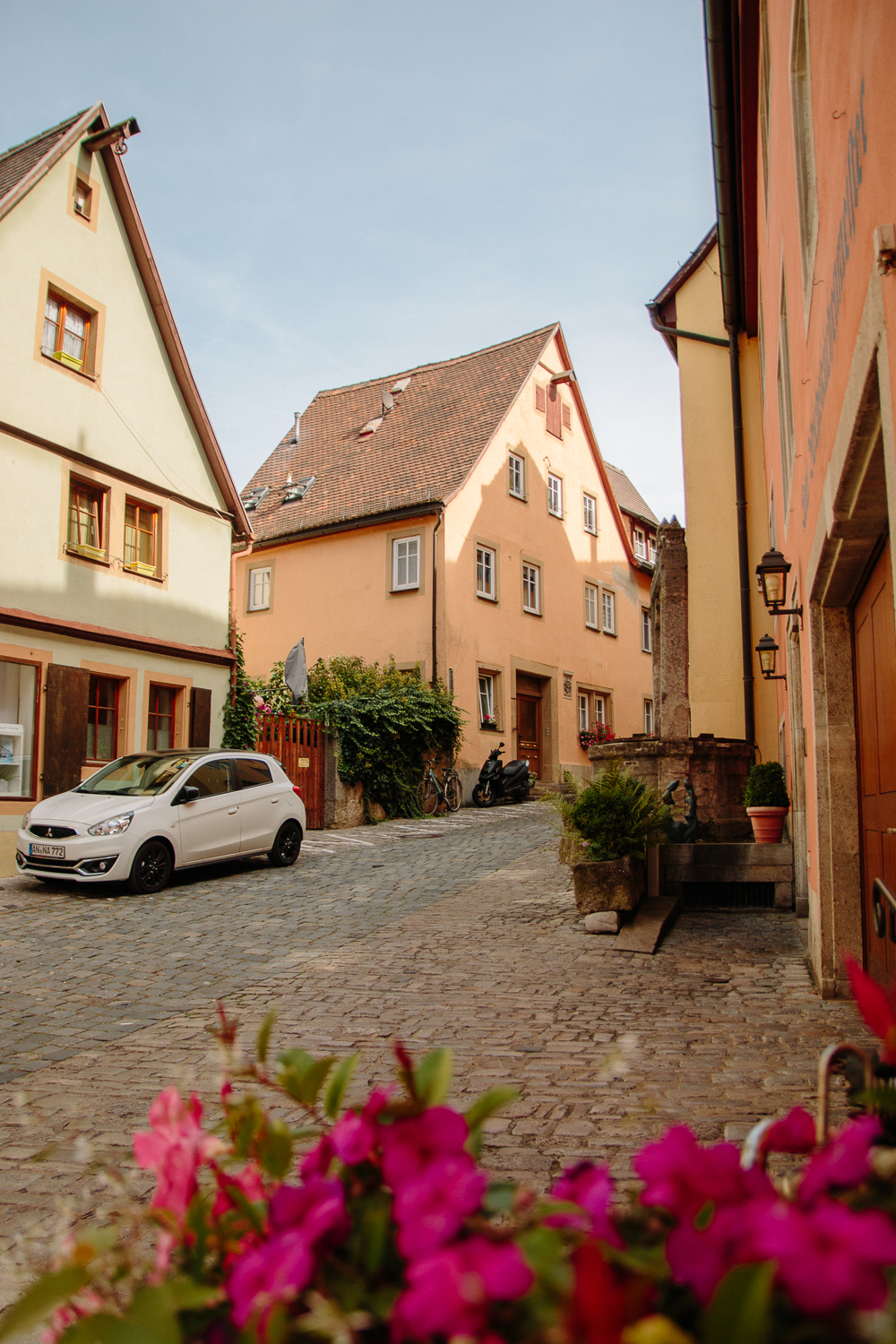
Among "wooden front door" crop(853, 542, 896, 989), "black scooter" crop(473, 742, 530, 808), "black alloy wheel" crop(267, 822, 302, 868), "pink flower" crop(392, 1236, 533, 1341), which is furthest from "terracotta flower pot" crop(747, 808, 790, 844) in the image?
"black scooter" crop(473, 742, 530, 808)

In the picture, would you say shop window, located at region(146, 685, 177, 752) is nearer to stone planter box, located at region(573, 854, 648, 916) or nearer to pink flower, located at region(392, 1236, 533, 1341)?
stone planter box, located at region(573, 854, 648, 916)

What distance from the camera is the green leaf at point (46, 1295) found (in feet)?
2.72

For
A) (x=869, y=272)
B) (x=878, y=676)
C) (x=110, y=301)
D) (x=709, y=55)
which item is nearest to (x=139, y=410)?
(x=110, y=301)

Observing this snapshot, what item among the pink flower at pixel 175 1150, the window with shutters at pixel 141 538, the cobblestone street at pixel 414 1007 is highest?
the window with shutters at pixel 141 538

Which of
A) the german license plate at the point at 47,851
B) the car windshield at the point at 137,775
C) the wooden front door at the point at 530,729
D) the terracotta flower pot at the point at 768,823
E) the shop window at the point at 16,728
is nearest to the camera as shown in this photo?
the terracotta flower pot at the point at 768,823

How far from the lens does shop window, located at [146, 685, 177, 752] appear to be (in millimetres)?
16891

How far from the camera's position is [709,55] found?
11.2 metres

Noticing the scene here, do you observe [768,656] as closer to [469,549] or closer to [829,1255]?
[469,549]

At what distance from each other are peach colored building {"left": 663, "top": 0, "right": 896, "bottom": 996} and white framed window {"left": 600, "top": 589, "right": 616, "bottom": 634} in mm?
19473

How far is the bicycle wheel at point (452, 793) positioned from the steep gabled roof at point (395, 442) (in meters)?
6.30

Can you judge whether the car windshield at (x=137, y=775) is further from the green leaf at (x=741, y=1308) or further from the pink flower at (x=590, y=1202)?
the green leaf at (x=741, y=1308)

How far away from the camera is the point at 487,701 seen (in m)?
25.8

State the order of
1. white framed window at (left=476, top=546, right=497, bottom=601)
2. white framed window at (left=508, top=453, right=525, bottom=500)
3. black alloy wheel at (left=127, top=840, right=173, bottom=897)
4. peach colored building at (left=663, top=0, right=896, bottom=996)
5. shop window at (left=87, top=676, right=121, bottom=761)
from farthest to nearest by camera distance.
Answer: white framed window at (left=508, top=453, right=525, bottom=500) < white framed window at (left=476, top=546, right=497, bottom=601) < shop window at (left=87, top=676, right=121, bottom=761) < black alloy wheel at (left=127, top=840, right=173, bottom=897) < peach colored building at (left=663, top=0, right=896, bottom=996)

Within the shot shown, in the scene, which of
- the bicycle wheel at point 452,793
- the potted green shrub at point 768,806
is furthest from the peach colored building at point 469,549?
the potted green shrub at point 768,806
